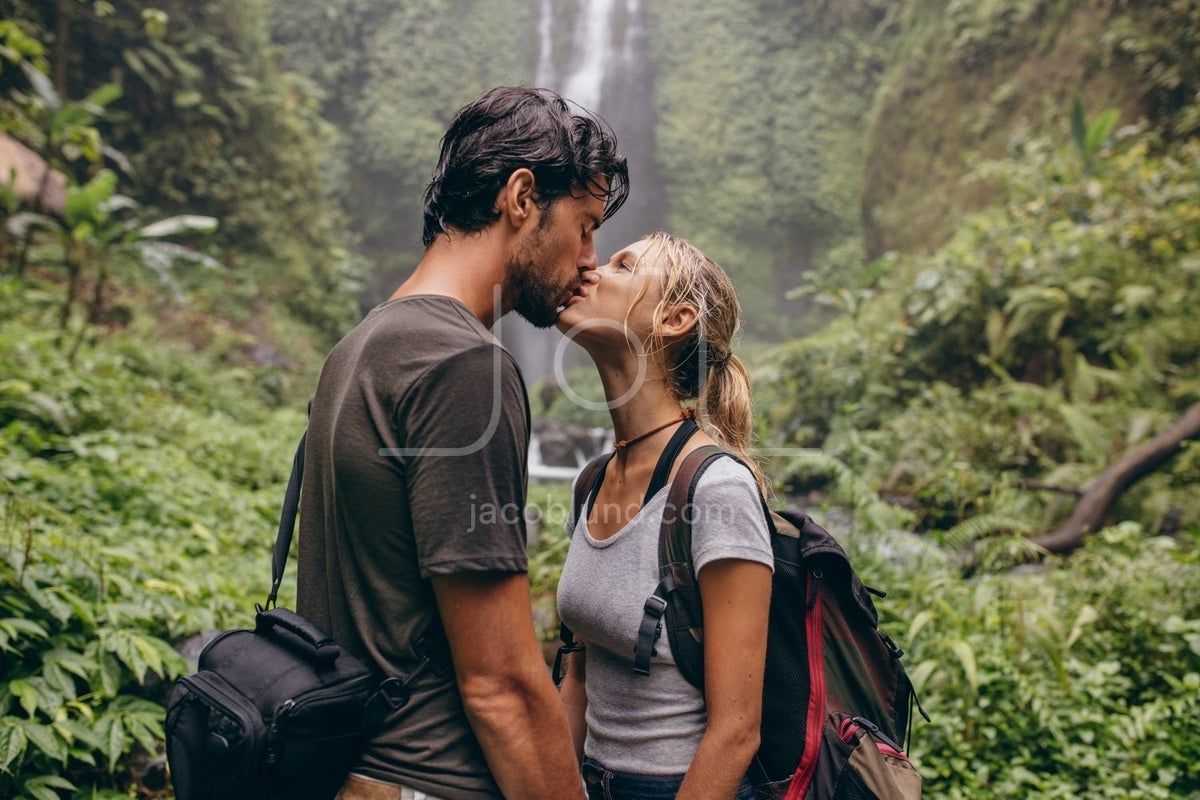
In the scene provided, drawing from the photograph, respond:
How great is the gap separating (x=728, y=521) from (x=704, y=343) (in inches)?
21.1

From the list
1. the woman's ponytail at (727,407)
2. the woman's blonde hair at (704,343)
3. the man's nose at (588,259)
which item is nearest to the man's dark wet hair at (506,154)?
the man's nose at (588,259)

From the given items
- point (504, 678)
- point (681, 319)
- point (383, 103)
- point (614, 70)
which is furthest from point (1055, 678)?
point (614, 70)

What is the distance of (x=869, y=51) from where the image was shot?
843 inches

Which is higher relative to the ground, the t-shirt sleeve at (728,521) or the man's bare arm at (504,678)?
the t-shirt sleeve at (728,521)

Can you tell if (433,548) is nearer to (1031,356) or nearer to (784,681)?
(784,681)

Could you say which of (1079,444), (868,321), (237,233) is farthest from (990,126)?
(237,233)

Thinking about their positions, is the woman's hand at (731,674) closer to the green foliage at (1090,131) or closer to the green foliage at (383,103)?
the green foliage at (1090,131)

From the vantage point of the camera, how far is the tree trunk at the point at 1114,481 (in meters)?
5.79

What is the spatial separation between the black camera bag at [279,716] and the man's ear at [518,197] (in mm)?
790

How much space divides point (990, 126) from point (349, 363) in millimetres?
15250

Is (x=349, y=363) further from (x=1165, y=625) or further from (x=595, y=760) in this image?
(x=1165, y=625)

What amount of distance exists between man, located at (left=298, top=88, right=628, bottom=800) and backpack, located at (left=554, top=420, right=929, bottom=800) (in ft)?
1.16

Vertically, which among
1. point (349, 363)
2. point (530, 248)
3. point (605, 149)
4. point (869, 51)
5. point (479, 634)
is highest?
point (869, 51)

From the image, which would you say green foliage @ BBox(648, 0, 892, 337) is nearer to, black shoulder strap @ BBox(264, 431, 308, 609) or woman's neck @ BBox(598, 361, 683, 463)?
woman's neck @ BBox(598, 361, 683, 463)
